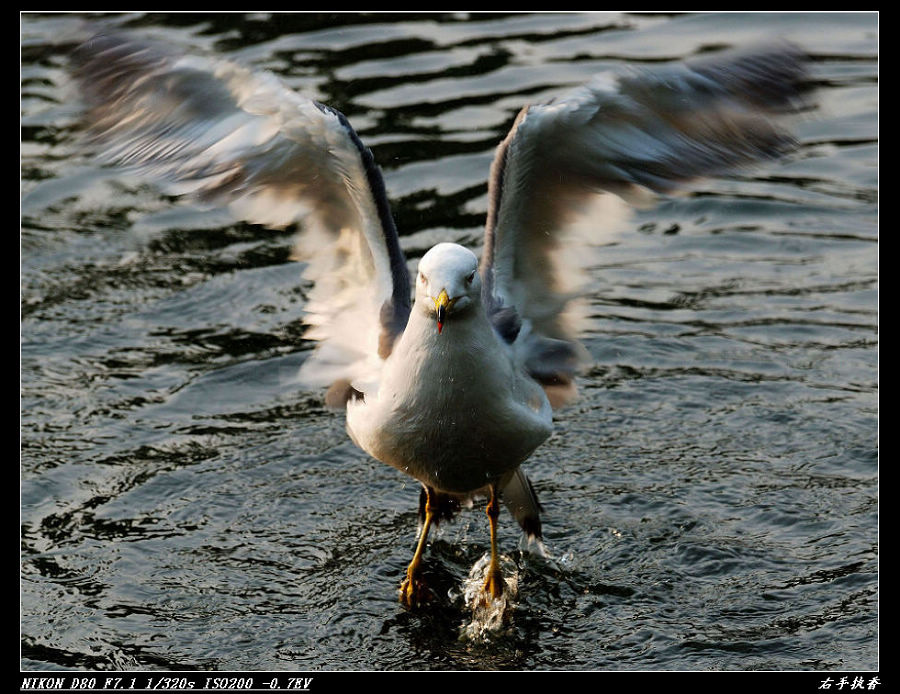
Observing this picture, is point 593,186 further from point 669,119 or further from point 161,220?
point 161,220

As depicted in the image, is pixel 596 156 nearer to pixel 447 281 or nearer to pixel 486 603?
pixel 447 281

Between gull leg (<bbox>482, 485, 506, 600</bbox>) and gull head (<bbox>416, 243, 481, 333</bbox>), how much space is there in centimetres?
131

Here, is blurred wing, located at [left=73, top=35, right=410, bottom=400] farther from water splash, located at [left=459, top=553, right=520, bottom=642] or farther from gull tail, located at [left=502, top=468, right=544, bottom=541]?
water splash, located at [left=459, top=553, right=520, bottom=642]

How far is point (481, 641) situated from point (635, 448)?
1847 mm

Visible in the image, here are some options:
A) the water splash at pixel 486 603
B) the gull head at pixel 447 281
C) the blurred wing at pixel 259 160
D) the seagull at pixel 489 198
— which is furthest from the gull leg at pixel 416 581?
the gull head at pixel 447 281

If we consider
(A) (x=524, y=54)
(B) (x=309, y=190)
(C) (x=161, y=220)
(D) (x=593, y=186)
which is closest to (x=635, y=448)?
(D) (x=593, y=186)

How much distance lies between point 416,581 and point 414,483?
97cm

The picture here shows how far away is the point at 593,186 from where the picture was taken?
622 cm

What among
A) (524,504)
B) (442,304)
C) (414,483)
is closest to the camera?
(442,304)

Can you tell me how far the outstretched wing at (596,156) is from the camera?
5828 mm

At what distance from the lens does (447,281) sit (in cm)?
516

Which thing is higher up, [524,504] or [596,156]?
[596,156]

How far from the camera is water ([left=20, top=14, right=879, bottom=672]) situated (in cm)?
588

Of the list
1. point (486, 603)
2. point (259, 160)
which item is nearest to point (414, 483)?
point (486, 603)
